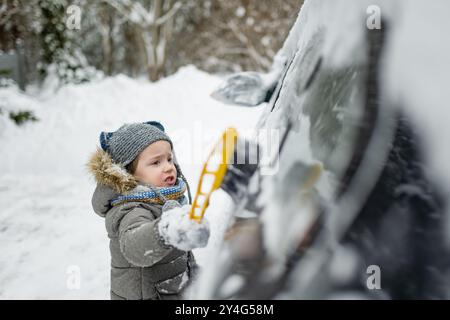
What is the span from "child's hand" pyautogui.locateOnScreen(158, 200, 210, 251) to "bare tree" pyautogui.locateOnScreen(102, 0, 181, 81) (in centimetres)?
1415

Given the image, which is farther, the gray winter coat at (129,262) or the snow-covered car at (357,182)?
the gray winter coat at (129,262)

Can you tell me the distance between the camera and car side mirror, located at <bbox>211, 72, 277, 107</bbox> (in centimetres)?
182

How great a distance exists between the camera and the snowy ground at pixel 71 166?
9.48 feet

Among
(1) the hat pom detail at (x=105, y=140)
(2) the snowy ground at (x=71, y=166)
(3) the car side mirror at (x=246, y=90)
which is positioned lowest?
(2) the snowy ground at (x=71, y=166)

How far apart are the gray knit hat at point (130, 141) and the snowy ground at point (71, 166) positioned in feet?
1.00

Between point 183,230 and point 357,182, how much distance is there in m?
0.46

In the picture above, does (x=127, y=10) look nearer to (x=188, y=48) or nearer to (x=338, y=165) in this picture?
(x=188, y=48)

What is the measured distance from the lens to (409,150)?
86 cm

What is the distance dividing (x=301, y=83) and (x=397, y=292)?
0.56 metres
